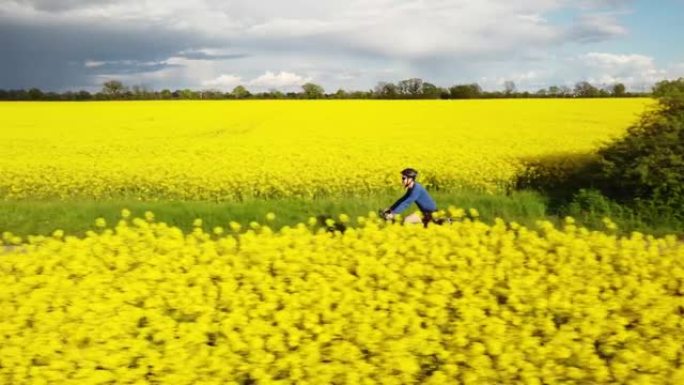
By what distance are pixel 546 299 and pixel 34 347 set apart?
2.67 meters

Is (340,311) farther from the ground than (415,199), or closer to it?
closer to it

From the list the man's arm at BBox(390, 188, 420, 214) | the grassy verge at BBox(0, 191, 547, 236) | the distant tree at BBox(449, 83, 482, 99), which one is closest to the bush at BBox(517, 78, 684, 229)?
the grassy verge at BBox(0, 191, 547, 236)

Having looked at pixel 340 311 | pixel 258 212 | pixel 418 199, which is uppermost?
pixel 418 199

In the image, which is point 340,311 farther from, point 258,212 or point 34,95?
point 34,95

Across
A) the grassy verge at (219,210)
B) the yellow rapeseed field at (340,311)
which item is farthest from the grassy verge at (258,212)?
the yellow rapeseed field at (340,311)

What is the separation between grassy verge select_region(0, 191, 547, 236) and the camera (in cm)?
1066

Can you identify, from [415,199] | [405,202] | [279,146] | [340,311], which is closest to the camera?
[340,311]

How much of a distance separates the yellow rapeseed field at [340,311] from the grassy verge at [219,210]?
5976 mm

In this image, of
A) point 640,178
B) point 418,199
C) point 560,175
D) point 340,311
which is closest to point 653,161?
point 640,178

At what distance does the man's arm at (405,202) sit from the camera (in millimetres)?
7426

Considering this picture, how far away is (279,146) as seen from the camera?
17609mm

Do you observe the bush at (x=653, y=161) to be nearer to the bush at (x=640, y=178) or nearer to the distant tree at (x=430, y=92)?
the bush at (x=640, y=178)

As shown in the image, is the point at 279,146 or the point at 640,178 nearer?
the point at 640,178

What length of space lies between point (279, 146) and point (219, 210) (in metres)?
6.78
